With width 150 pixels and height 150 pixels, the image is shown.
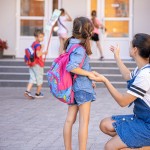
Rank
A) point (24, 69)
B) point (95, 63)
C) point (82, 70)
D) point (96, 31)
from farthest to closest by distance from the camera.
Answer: point (96, 31) < point (95, 63) < point (24, 69) < point (82, 70)

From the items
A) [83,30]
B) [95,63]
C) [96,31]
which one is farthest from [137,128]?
[96,31]

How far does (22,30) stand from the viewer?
1938 cm

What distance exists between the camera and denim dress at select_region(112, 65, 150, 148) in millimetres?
5371

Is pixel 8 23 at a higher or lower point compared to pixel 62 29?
higher

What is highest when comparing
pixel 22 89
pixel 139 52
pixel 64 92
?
pixel 139 52

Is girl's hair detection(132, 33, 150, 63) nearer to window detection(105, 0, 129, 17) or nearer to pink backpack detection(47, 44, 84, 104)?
pink backpack detection(47, 44, 84, 104)

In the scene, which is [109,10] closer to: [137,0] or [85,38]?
[137,0]

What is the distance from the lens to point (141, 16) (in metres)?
18.8

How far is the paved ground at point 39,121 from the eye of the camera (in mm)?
8062

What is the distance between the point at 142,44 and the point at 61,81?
1359 mm

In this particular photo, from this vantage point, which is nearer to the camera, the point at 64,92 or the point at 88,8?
the point at 64,92

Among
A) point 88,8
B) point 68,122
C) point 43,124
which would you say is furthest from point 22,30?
point 68,122

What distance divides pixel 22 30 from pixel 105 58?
→ 10.0 feet

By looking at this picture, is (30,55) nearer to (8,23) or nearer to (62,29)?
(62,29)
